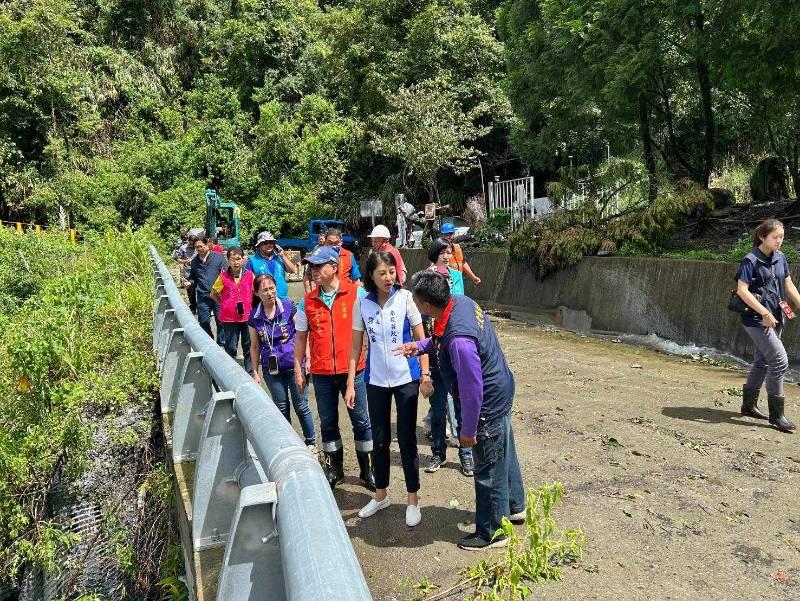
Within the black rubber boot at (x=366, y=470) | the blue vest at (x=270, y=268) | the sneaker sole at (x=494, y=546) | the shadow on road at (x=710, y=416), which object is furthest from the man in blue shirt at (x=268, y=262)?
the shadow on road at (x=710, y=416)

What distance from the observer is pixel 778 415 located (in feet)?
20.2

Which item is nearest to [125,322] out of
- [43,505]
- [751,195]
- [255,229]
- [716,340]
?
[43,505]

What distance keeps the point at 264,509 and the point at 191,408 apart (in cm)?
226

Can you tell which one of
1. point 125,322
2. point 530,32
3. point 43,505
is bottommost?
point 43,505

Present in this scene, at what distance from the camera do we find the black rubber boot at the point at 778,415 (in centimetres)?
613

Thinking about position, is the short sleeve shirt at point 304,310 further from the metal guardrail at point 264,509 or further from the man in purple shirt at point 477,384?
the metal guardrail at point 264,509

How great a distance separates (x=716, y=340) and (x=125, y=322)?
8.53 m

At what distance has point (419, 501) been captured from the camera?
493 cm

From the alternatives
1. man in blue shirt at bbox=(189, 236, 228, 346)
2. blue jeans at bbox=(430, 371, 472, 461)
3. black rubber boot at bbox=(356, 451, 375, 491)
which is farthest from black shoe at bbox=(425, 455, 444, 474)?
man in blue shirt at bbox=(189, 236, 228, 346)

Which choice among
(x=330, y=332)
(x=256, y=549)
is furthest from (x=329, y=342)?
(x=256, y=549)

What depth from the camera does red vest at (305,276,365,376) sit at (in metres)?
4.94

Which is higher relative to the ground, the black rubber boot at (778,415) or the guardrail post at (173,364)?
the guardrail post at (173,364)

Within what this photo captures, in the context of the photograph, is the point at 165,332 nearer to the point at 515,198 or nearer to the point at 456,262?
the point at 456,262

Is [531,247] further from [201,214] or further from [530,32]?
[201,214]
